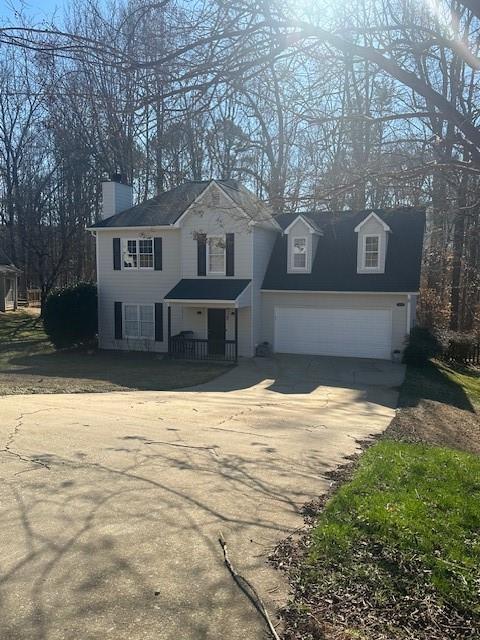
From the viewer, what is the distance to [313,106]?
8.59 meters

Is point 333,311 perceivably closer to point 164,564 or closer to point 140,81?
point 140,81

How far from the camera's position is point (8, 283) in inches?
1542

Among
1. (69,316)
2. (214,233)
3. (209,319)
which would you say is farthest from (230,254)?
(69,316)

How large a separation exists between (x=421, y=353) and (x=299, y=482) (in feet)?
50.2

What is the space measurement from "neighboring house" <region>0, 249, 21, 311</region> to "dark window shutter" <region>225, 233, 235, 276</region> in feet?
69.6

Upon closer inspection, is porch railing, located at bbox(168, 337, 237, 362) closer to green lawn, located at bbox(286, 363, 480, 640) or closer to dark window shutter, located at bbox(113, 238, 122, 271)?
dark window shutter, located at bbox(113, 238, 122, 271)

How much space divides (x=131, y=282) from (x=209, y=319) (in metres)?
4.10

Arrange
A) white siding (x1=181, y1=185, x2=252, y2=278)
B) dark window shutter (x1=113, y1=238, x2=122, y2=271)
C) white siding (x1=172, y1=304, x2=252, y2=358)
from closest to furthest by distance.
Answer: white siding (x1=181, y1=185, x2=252, y2=278) < white siding (x1=172, y1=304, x2=252, y2=358) < dark window shutter (x1=113, y1=238, x2=122, y2=271)

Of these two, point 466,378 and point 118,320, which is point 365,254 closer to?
point 466,378

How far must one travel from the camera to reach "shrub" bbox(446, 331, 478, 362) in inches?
924

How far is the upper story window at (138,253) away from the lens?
2383 cm

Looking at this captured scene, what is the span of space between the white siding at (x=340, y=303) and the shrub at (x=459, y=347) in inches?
143

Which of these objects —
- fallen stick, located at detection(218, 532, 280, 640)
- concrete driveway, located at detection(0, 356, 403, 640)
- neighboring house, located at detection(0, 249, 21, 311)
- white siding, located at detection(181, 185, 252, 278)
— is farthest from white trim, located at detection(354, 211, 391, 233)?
neighboring house, located at detection(0, 249, 21, 311)

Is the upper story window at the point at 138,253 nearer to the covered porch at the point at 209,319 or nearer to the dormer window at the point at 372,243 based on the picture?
the covered porch at the point at 209,319
